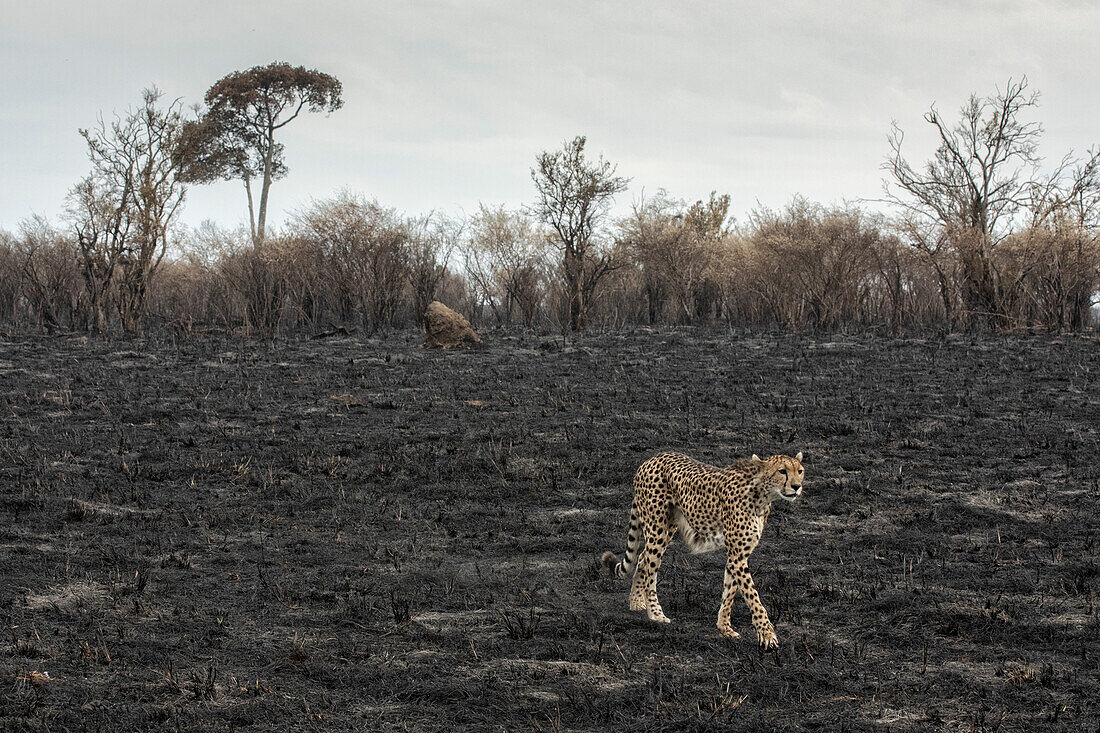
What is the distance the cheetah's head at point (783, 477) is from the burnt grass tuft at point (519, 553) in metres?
0.93

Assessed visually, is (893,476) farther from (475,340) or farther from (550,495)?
(475,340)

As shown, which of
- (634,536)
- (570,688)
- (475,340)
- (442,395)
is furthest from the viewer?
(475,340)

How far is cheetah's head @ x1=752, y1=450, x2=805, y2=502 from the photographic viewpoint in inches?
197

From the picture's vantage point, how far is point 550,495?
9.15 metres

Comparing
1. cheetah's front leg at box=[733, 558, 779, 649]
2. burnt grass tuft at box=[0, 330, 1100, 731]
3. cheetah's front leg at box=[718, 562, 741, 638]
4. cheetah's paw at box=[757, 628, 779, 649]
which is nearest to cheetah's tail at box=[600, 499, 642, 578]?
burnt grass tuft at box=[0, 330, 1100, 731]

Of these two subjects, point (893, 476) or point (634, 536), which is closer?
point (634, 536)

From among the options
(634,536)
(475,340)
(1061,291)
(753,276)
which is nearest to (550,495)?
(634,536)

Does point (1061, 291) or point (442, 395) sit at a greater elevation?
point (1061, 291)

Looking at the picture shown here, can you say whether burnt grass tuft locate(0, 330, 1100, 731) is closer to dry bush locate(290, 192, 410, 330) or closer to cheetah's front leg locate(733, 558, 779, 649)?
cheetah's front leg locate(733, 558, 779, 649)

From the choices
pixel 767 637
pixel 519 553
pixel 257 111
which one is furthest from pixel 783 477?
pixel 257 111

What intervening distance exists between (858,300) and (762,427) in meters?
14.7

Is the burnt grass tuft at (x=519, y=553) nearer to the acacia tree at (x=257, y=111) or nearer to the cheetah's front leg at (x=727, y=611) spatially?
the cheetah's front leg at (x=727, y=611)

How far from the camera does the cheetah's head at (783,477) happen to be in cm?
502

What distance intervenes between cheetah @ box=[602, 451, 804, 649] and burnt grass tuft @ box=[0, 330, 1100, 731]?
0.74 feet
